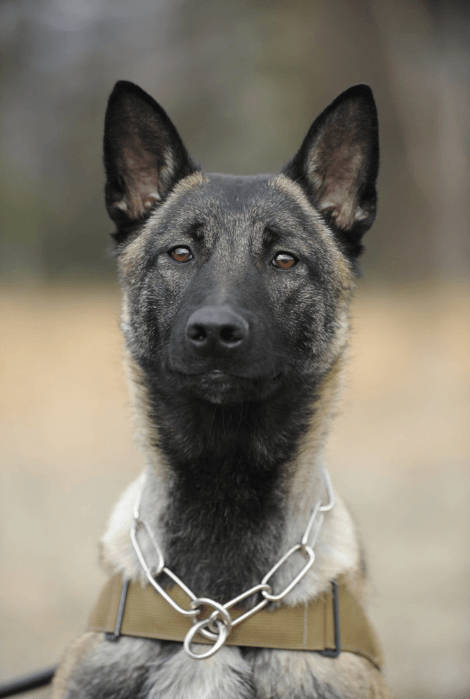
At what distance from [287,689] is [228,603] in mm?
300

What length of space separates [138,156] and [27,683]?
206 centimetres

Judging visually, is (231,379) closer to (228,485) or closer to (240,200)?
(228,485)

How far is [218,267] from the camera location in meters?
2.58

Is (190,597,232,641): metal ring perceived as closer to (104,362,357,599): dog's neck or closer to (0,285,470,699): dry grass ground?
(104,362,357,599): dog's neck

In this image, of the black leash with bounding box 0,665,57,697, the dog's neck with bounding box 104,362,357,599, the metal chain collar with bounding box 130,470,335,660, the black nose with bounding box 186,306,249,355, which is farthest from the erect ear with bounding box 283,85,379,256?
the black leash with bounding box 0,665,57,697

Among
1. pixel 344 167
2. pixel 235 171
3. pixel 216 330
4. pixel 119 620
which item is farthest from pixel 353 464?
pixel 216 330

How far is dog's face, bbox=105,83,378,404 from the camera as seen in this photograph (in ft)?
7.94

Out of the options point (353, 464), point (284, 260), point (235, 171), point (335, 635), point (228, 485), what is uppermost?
point (284, 260)

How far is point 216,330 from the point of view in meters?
2.29

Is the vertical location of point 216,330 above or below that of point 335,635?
above

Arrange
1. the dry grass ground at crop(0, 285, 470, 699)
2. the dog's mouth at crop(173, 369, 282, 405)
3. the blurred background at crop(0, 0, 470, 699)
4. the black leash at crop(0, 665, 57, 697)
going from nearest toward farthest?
the dog's mouth at crop(173, 369, 282, 405) < the black leash at crop(0, 665, 57, 697) < the dry grass ground at crop(0, 285, 470, 699) < the blurred background at crop(0, 0, 470, 699)

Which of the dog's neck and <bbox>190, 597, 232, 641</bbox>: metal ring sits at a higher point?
the dog's neck

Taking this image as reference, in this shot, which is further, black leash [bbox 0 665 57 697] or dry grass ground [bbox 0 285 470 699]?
dry grass ground [bbox 0 285 470 699]

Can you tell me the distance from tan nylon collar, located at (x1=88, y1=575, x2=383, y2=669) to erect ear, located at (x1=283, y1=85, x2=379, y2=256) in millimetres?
1358
